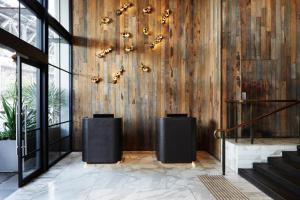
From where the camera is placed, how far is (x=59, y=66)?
6.65 m

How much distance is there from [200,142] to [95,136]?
294 centimetres

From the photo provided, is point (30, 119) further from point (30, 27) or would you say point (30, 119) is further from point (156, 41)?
point (156, 41)

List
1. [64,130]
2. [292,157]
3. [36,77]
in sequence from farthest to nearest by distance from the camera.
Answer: [64,130] → [36,77] → [292,157]

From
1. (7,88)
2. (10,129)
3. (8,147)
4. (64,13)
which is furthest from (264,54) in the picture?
(8,147)

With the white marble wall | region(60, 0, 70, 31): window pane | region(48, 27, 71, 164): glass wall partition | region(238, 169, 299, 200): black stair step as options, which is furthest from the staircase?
region(60, 0, 70, 31): window pane

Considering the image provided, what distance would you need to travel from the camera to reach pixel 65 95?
7172 millimetres

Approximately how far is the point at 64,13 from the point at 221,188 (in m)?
5.38

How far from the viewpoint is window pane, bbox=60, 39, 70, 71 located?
22.7 feet

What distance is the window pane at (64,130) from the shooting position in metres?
6.89

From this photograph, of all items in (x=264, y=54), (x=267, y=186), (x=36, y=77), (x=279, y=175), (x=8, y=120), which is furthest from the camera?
A: (x=264, y=54)

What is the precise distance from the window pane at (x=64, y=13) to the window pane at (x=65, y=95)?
121cm

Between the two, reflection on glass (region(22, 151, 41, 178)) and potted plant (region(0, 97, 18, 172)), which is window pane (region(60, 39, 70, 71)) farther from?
reflection on glass (region(22, 151, 41, 178))

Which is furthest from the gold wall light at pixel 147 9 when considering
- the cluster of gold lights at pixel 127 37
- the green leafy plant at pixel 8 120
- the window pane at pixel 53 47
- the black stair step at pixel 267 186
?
the black stair step at pixel 267 186

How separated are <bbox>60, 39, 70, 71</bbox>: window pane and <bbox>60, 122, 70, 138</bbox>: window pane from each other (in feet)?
4.47
